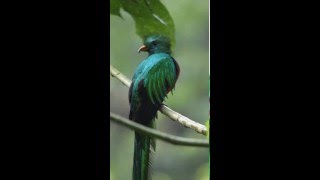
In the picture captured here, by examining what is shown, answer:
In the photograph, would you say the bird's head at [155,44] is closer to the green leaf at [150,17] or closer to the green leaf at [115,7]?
the green leaf at [150,17]

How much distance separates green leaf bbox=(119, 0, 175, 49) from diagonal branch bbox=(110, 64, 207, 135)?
0.15m

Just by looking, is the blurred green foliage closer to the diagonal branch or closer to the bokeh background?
the bokeh background

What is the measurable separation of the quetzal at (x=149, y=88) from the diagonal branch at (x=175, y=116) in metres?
0.02

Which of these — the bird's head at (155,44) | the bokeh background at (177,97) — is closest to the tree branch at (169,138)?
the bokeh background at (177,97)

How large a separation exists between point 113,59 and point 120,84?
3.5 inches

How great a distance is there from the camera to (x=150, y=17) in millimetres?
1401

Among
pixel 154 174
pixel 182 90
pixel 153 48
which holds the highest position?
pixel 153 48

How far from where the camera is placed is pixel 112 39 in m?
1.39

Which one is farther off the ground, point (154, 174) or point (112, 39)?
point (112, 39)

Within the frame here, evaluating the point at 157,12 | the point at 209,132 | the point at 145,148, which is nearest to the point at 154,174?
the point at 145,148

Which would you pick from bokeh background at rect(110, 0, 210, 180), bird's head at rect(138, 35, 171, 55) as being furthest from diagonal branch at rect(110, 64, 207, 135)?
bird's head at rect(138, 35, 171, 55)

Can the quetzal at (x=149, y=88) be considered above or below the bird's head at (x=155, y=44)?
below

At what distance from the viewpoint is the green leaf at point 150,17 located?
1396 mm

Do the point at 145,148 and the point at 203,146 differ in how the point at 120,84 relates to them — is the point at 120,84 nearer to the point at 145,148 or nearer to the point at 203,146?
the point at 145,148
